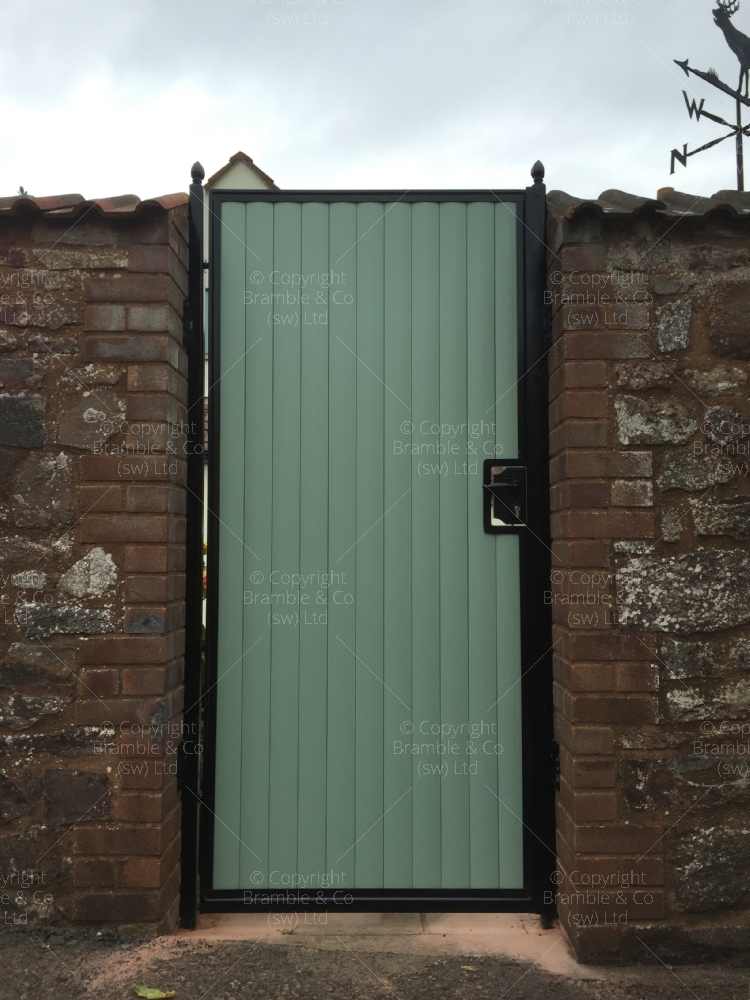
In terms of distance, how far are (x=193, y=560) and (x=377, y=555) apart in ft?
2.26

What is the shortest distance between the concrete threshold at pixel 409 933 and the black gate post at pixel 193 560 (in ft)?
0.64

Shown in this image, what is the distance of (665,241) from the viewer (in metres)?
2.44

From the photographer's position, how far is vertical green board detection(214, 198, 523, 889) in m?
2.60

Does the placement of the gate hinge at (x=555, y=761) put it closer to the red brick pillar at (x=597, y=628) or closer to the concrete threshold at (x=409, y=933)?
the red brick pillar at (x=597, y=628)

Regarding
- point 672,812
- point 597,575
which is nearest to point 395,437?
point 597,575

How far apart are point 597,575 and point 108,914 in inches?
78.5

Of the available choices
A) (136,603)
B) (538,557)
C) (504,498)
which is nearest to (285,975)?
(136,603)

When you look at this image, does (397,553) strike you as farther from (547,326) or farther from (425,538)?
(547,326)

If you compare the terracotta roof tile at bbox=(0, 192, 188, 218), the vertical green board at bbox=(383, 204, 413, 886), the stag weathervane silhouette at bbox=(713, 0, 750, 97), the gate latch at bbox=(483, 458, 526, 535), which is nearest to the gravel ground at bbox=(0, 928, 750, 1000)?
the vertical green board at bbox=(383, 204, 413, 886)

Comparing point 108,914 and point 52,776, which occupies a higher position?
point 52,776

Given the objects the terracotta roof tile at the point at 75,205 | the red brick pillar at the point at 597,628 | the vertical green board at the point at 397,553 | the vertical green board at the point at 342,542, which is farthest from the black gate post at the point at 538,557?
the terracotta roof tile at the point at 75,205

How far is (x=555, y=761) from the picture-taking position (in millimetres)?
2549

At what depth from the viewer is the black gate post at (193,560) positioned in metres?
2.55

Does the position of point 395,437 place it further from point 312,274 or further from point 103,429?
point 103,429
